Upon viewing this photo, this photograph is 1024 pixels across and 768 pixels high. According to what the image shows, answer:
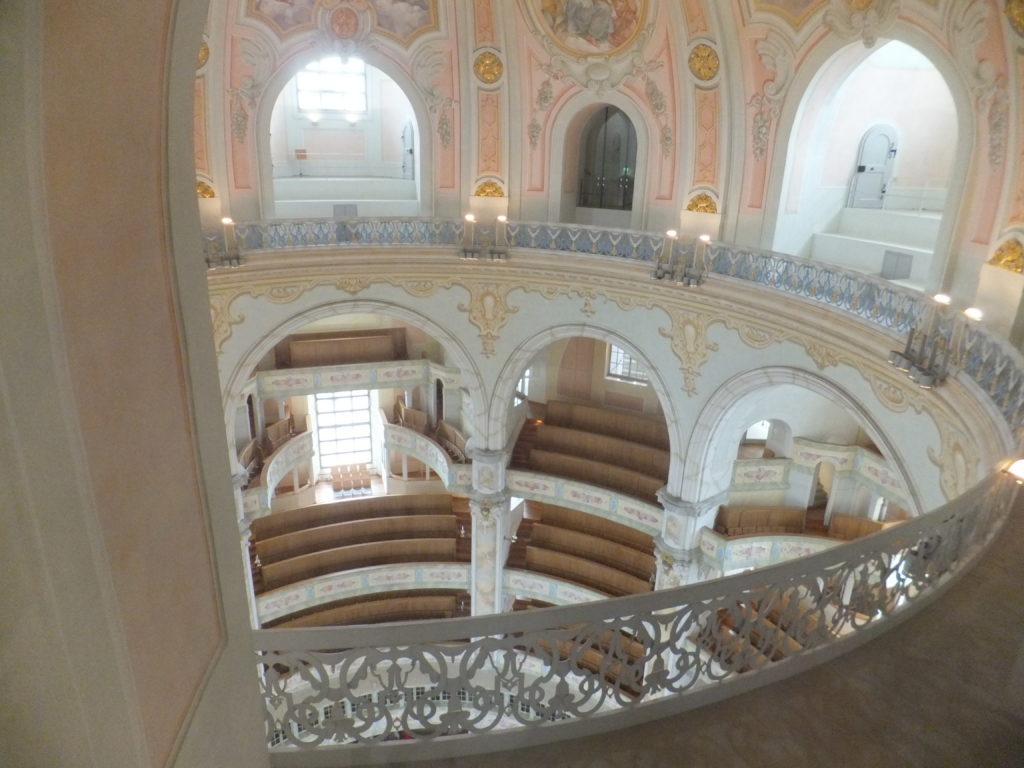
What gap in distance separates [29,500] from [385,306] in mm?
10373

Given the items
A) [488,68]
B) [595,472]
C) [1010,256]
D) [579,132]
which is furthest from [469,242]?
[1010,256]

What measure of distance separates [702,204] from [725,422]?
3.43 meters

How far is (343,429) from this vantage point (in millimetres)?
17484

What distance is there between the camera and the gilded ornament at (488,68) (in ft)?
38.0

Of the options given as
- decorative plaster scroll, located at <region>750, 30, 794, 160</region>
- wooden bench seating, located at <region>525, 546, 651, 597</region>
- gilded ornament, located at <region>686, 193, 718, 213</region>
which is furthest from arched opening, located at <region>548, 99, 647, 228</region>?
wooden bench seating, located at <region>525, 546, 651, 597</region>

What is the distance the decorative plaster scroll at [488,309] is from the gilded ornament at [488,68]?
134 inches

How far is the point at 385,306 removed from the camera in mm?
12047

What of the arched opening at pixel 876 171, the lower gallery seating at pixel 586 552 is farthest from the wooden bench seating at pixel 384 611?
the arched opening at pixel 876 171

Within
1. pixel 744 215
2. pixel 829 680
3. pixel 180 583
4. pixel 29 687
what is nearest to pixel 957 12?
pixel 744 215

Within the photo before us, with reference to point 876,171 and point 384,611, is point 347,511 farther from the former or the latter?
point 876,171

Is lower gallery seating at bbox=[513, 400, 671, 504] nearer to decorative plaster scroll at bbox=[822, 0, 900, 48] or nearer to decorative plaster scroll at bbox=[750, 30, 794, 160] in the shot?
decorative plaster scroll at bbox=[750, 30, 794, 160]

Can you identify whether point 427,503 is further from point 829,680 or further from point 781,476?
point 829,680

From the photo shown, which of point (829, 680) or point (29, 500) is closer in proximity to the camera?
point (29, 500)

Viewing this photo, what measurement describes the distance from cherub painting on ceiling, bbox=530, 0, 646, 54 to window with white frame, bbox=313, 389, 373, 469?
31.5ft
